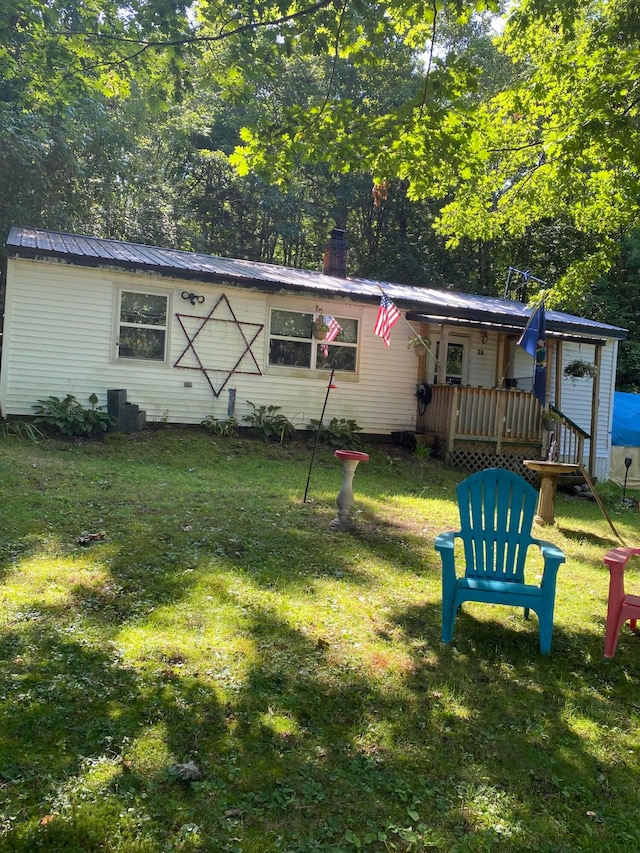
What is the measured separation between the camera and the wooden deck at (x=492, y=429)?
1226 cm

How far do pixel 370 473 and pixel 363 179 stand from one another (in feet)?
59.9

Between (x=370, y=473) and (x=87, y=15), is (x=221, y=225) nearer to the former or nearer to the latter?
(x=370, y=473)

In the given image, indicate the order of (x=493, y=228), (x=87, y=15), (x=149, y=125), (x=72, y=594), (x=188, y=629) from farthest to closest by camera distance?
(x=149, y=125) < (x=493, y=228) < (x=87, y=15) < (x=72, y=594) < (x=188, y=629)

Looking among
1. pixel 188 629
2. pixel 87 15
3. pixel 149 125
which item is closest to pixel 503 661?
pixel 188 629

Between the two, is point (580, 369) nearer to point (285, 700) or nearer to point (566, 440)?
point (566, 440)

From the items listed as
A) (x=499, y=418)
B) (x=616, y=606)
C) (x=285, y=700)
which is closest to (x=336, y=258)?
(x=499, y=418)

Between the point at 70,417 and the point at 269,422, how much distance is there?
373 cm

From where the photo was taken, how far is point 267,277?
40.9ft

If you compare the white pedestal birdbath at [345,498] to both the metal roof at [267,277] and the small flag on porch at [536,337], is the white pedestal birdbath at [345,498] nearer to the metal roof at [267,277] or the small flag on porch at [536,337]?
the small flag on porch at [536,337]

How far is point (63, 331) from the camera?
11156mm

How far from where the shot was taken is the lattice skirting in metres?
12.3

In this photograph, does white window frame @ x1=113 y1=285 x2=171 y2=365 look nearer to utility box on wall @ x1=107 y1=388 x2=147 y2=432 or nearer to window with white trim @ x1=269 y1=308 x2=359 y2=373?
utility box on wall @ x1=107 y1=388 x2=147 y2=432

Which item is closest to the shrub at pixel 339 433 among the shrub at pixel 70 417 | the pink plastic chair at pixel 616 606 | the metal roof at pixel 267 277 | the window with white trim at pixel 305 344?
the window with white trim at pixel 305 344

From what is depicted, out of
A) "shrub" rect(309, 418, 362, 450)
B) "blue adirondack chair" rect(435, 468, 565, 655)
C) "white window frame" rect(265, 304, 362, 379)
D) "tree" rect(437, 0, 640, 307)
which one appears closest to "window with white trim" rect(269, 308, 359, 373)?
"white window frame" rect(265, 304, 362, 379)
